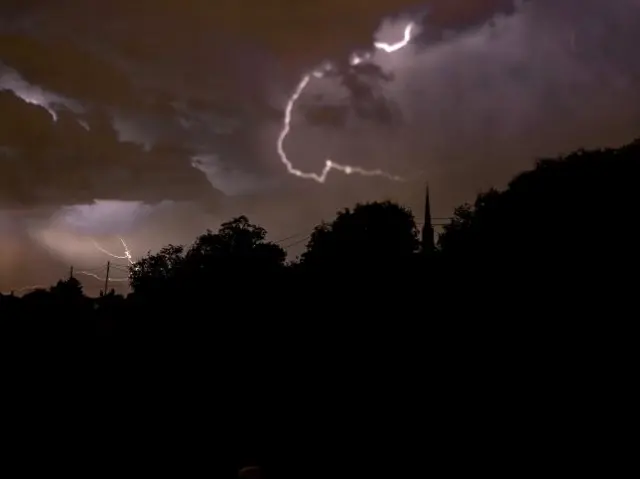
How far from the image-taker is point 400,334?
18578 mm

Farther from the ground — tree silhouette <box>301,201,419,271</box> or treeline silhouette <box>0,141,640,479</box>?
tree silhouette <box>301,201,419,271</box>

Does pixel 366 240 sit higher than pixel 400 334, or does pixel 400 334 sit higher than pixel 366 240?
pixel 366 240

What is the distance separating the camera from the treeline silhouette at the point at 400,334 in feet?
50.2

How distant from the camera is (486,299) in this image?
673 inches

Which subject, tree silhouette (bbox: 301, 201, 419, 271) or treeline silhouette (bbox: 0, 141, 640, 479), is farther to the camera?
tree silhouette (bbox: 301, 201, 419, 271)

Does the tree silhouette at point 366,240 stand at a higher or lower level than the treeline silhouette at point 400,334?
higher

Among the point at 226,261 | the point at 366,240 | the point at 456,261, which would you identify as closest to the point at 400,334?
the point at 456,261

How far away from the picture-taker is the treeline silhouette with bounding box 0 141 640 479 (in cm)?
1530

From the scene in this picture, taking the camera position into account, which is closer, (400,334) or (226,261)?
(400,334)

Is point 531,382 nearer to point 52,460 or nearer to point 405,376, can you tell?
point 405,376

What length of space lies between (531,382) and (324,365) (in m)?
6.42

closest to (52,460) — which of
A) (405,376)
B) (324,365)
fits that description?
(324,365)

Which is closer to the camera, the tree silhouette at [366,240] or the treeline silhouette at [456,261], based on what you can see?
the treeline silhouette at [456,261]

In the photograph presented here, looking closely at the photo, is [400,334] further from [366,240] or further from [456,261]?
[366,240]
